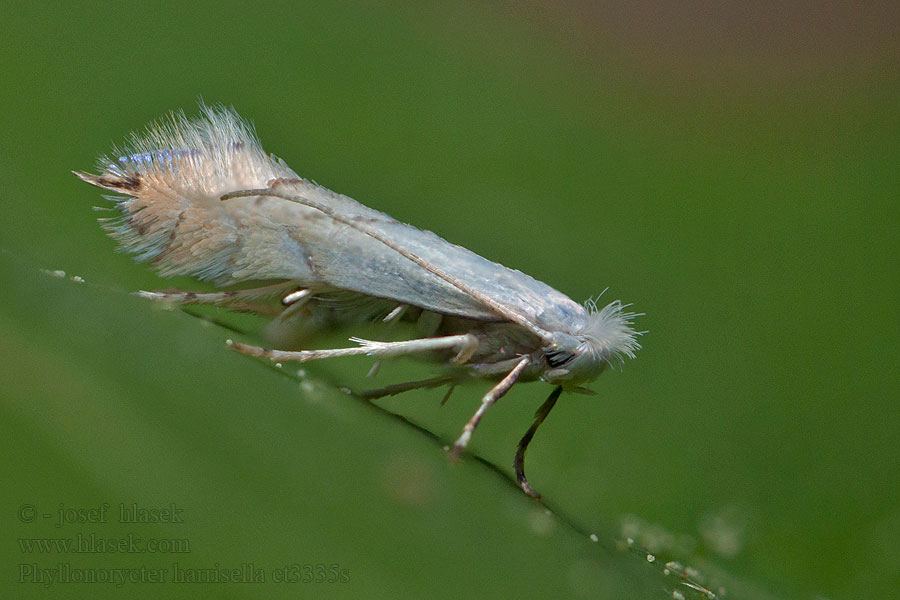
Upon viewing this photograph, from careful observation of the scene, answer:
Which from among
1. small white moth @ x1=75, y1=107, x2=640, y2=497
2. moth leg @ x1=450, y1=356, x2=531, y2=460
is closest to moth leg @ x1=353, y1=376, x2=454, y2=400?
small white moth @ x1=75, y1=107, x2=640, y2=497

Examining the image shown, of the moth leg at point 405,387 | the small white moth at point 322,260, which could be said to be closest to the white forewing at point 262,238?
the small white moth at point 322,260

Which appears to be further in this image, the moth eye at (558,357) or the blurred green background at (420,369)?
the moth eye at (558,357)

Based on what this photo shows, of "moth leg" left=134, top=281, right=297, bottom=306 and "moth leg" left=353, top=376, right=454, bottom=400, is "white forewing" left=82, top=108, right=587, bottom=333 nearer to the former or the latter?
"moth leg" left=134, top=281, right=297, bottom=306

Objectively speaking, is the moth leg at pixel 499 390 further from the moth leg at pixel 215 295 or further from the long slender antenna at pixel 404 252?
the moth leg at pixel 215 295

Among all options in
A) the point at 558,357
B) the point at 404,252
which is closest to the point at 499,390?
the point at 558,357

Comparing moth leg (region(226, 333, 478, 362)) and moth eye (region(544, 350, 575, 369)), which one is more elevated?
moth eye (region(544, 350, 575, 369))

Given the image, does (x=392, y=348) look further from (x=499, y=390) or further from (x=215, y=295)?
(x=215, y=295)

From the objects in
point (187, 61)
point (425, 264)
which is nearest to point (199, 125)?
point (425, 264)
